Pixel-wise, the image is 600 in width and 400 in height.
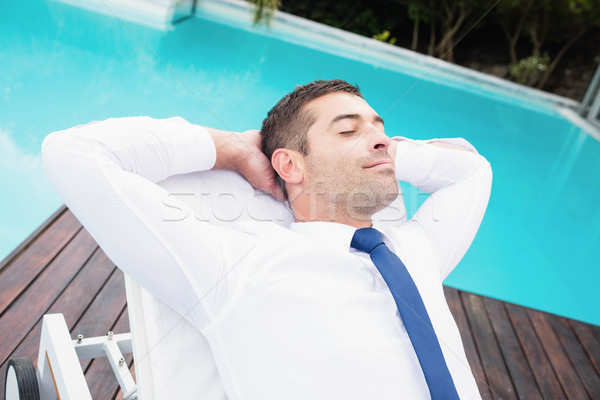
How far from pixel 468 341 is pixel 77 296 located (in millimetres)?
1748

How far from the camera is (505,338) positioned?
2.34m

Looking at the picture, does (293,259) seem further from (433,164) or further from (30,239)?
(30,239)

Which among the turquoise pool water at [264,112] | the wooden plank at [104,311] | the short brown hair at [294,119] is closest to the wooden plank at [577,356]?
the turquoise pool water at [264,112]

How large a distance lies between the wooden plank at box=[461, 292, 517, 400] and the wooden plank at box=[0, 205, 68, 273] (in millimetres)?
2073

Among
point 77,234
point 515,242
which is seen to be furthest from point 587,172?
point 77,234

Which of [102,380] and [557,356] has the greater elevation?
[557,356]

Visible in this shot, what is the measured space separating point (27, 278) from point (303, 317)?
1448mm

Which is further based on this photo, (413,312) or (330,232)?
(330,232)

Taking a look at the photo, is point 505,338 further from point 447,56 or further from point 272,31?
point 447,56

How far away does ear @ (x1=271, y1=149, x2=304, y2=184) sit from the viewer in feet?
4.71

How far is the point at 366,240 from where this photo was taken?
1.25 metres

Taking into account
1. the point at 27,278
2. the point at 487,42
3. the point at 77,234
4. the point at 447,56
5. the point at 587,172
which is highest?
the point at 487,42

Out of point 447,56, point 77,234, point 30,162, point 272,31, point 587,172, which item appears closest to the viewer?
point 77,234

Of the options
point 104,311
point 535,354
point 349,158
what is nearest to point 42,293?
point 104,311
